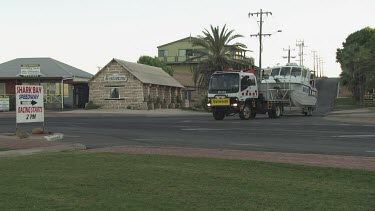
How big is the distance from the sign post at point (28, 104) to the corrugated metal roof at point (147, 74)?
93.2 feet

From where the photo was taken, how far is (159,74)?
57.1m

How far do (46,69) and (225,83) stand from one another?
1074 inches

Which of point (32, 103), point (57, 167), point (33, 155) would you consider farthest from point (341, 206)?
point (32, 103)

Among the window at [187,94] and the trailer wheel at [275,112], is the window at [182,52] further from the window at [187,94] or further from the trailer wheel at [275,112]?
the trailer wheel at [275,112]

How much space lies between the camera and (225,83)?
2962 cm

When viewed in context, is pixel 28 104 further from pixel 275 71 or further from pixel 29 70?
pixel 29 70

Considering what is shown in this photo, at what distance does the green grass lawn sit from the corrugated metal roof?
37330 millimetres

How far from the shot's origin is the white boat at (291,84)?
108 ft

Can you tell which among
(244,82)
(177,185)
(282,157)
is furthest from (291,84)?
(177,185)

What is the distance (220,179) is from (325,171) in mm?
2142

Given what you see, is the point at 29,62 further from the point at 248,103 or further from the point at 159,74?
the point at 248,103

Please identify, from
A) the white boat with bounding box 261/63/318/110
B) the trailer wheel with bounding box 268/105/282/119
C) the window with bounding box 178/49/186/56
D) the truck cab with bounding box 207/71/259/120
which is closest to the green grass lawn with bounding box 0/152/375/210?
the truck cab with bounding box 207/71/259/120

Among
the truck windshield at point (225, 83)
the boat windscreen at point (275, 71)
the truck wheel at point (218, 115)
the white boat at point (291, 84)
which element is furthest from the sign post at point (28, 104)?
the boat windscreen at point (275, 71)

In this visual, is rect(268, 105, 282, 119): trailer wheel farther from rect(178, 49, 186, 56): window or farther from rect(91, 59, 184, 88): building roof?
rect(178, 49, 186, 56): window
